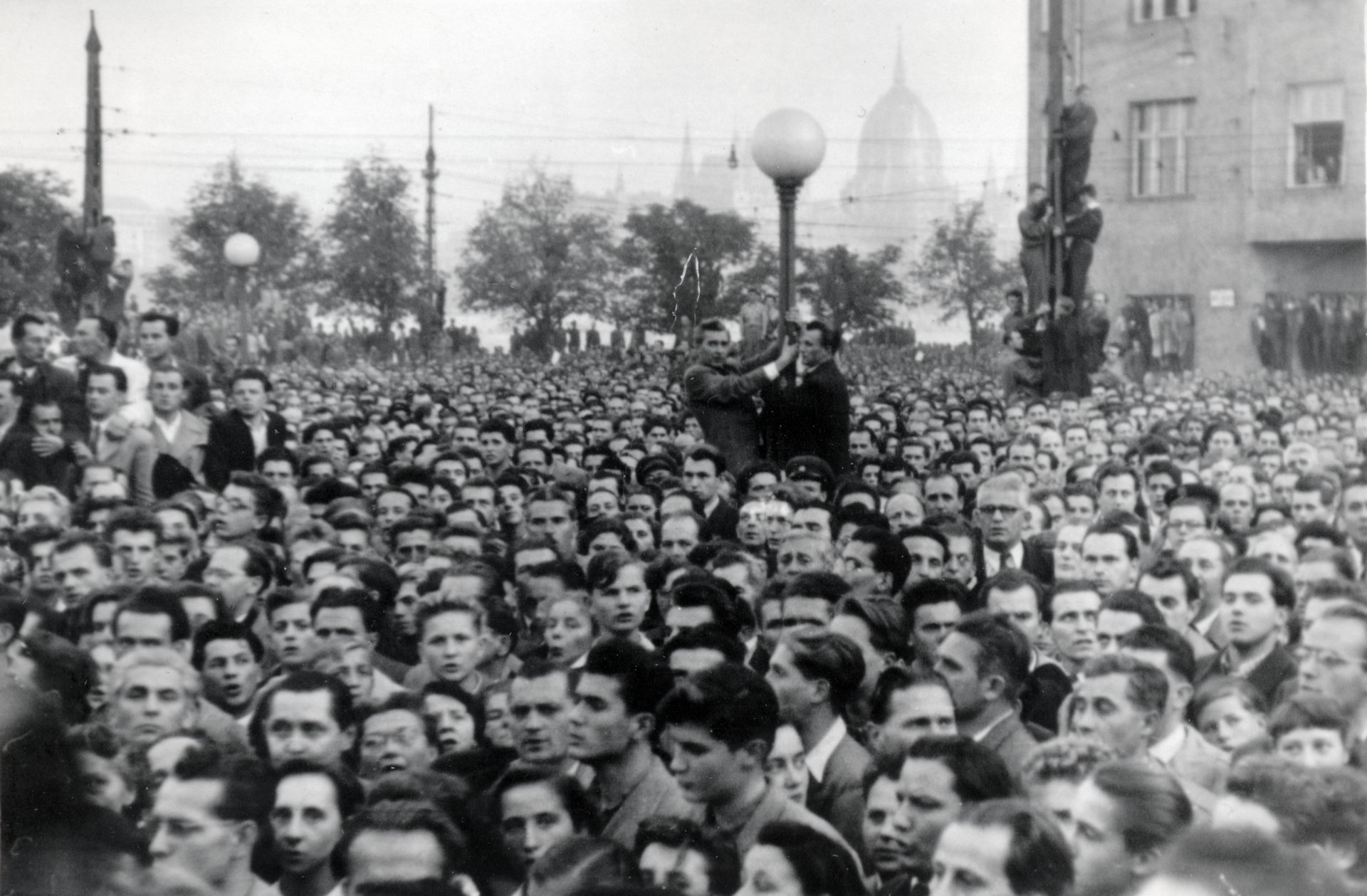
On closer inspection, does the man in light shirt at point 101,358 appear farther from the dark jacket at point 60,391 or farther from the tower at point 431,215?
the tower at point 431,215

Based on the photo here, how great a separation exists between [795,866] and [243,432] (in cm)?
687

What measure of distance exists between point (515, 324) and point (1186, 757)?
91.8ft

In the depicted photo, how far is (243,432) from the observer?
964 centimetres

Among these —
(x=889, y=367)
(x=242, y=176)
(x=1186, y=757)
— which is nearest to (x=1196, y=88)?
(x=889, y=367)

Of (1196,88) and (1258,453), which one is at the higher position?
(1196,88)

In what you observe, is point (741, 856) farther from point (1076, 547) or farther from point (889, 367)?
point (889, 367)

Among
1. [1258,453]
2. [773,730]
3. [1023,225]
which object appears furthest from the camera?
[1023,225]

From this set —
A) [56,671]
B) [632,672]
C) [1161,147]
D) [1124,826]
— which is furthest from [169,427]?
[1161,147]

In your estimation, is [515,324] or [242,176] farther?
[242,176]

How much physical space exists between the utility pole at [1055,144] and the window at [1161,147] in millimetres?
13783

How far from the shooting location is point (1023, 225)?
60.0ft

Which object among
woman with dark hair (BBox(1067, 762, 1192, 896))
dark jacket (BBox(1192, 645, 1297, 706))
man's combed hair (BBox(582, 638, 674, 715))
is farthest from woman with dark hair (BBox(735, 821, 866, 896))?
dark jacket (BBox(1192, 645, 1297, 706))

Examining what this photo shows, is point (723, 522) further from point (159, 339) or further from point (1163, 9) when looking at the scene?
point (1163, 9)

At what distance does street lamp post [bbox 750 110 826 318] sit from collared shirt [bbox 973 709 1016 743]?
4.39 meters
